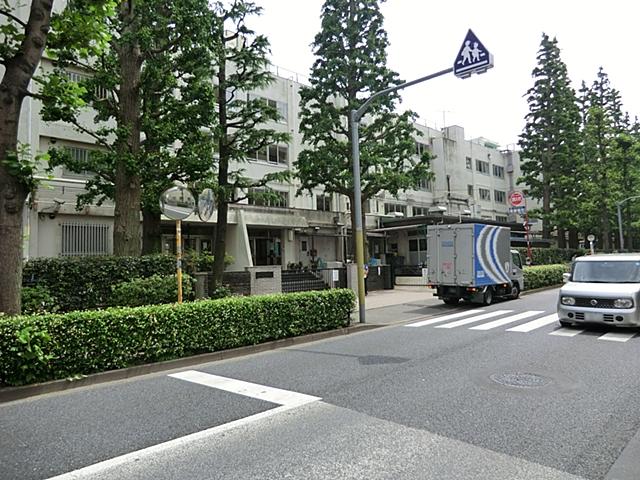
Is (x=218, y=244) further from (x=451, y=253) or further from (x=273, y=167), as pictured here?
(x=273, y=167)

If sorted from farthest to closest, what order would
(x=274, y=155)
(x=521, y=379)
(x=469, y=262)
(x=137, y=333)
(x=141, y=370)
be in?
(x=274, y=155) → (x=469, y=262) → (x=137, y=333) → (x=141, y=370) → (x=521, y=379)

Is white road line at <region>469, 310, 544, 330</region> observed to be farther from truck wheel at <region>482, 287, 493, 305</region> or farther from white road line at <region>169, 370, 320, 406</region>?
white road line at <region>169, 370, 320, 406</region>

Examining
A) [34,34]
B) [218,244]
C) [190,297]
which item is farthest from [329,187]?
[34,34]

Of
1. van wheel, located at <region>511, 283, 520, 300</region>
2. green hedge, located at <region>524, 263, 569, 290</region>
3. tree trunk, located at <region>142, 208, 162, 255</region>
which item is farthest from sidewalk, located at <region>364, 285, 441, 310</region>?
tree trunk, located at <region>142, 208, 162, 255</region>

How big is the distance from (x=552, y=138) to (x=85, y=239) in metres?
33.8

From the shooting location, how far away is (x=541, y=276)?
24.0m

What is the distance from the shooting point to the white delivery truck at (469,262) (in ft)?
56.1

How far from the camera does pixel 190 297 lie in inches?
501

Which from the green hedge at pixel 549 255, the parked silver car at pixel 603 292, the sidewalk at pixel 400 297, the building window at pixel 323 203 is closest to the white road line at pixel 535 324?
the parked silver car at pixel 603 292

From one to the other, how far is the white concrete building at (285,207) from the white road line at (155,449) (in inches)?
203

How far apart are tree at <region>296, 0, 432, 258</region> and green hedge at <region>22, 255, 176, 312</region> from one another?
1105 cm

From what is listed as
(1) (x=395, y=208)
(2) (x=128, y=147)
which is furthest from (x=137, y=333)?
(1) (x=395, y=208)

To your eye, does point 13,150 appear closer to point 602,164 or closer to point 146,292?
point 146,292

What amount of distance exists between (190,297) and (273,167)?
17.6 m
